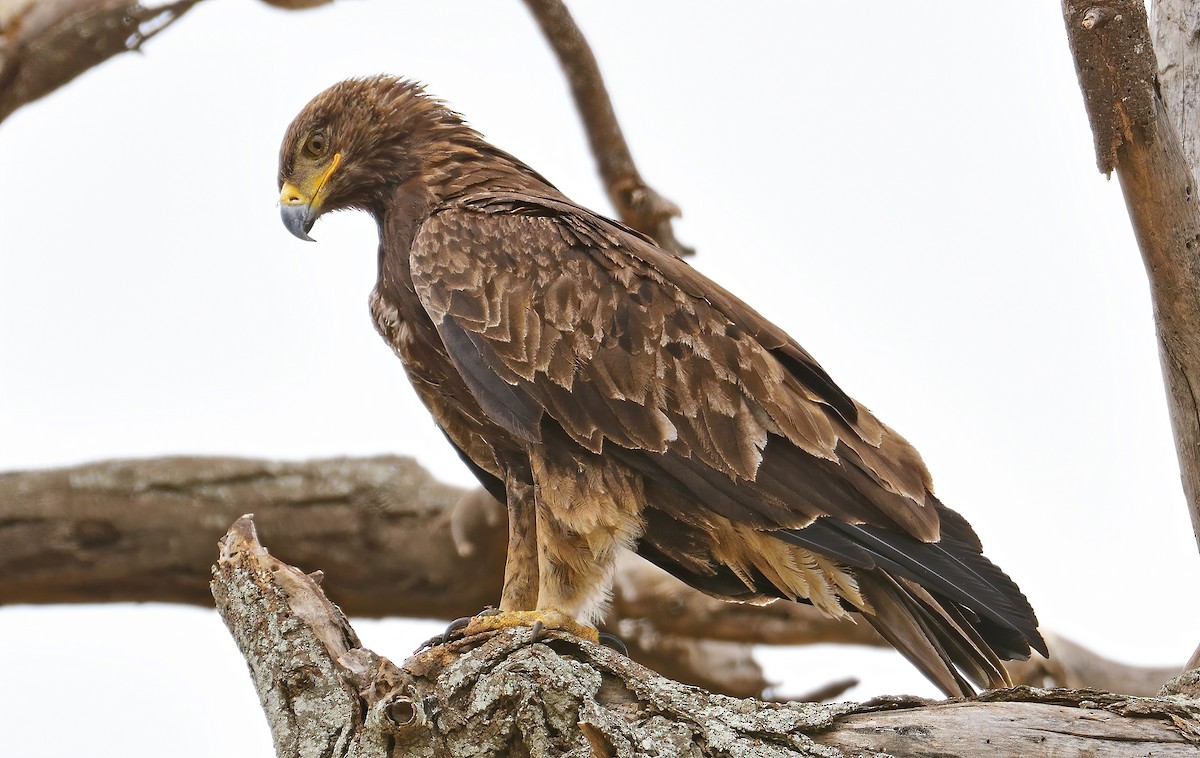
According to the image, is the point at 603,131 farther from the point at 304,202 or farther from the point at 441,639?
the point at 441,639

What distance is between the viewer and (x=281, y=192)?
4473 millimetres

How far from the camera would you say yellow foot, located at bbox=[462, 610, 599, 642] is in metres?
3.36

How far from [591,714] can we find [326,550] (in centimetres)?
460

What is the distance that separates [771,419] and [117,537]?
472 cm

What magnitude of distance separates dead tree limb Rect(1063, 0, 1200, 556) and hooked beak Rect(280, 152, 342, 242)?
2.58 metres

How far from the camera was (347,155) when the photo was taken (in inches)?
176

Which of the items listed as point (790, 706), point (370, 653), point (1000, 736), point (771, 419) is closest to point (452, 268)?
point (771, 419)

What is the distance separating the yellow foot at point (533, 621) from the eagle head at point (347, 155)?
1.71 m

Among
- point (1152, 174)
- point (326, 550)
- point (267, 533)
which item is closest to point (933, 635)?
point (1152, 174)

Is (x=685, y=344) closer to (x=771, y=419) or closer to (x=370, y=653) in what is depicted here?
(x=771, y=419)

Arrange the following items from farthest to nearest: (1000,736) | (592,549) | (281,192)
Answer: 1. (281,192)
2. (592,549)
3. (1000,736)

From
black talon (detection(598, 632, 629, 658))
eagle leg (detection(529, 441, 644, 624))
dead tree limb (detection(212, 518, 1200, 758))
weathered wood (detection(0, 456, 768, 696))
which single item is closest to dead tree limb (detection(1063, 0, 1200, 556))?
dead tree limb (detection(212, 518, 1200, 758))

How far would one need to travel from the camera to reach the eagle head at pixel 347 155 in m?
4.44

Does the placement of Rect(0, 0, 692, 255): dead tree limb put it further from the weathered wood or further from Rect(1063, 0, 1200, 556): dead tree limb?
Rect(1063, 0, 1200, 556): dead tree limb
